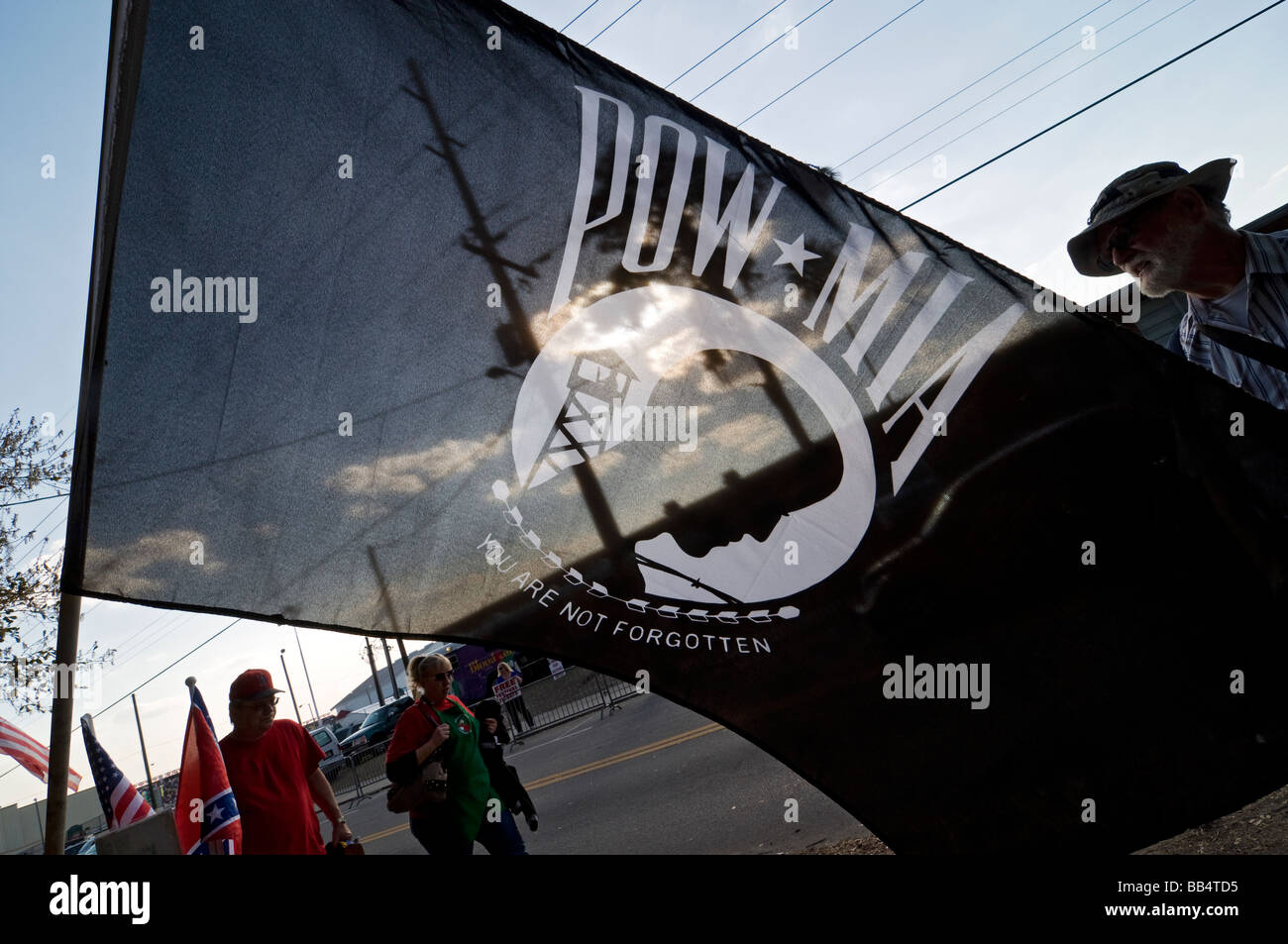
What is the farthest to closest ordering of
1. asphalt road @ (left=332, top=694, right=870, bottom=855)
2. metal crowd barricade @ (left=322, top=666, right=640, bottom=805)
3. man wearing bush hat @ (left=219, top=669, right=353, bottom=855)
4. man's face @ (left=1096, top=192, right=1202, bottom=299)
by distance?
metal crowd barricade @ (left=322, top=666, right=640, bottom=805) < asphalt road @ (left=332, top=694, right=870, bottom=855) < man wearing bush hat @ (left=219, top=669, right=353, bottom=855) < man's face @ (left=1096, top=192, right=1202, bottom=299)

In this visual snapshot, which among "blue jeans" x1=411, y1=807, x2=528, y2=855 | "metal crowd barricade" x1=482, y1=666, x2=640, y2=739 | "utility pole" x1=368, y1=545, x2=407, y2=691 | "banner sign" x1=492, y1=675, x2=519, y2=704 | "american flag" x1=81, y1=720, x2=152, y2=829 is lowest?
"metal crowd barricade" x1=482, y1=666, x2=640, y2=739

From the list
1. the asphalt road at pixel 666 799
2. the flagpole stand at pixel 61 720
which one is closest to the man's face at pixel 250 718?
the flagpole stand at pixel 61 720

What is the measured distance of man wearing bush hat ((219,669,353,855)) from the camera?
13.1ft

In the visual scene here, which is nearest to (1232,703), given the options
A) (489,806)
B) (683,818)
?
(489,806)

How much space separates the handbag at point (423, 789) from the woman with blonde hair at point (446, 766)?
0.09ft

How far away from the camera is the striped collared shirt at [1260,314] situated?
2.45 meters

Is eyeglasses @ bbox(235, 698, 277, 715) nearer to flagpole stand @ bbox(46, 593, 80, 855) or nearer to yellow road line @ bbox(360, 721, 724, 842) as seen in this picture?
flagpole stand @ bbox(46, 593, 80, 855)

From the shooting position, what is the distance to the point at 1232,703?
239 centimetres

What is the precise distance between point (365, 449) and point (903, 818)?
1850 millimetres

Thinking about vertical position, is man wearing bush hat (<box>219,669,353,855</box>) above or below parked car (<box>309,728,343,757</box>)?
above

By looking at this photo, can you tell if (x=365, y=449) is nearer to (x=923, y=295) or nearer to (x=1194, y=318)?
(x=923, y=295)

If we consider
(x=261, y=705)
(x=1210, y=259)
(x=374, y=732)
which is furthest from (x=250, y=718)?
(x=374, y=732)

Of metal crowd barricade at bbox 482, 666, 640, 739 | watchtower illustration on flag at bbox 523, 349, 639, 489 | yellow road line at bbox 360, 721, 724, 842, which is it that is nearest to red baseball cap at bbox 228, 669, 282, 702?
watchtower illustration on flag at bbox 523, 349, 639, 489

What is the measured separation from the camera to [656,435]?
2619 mm
